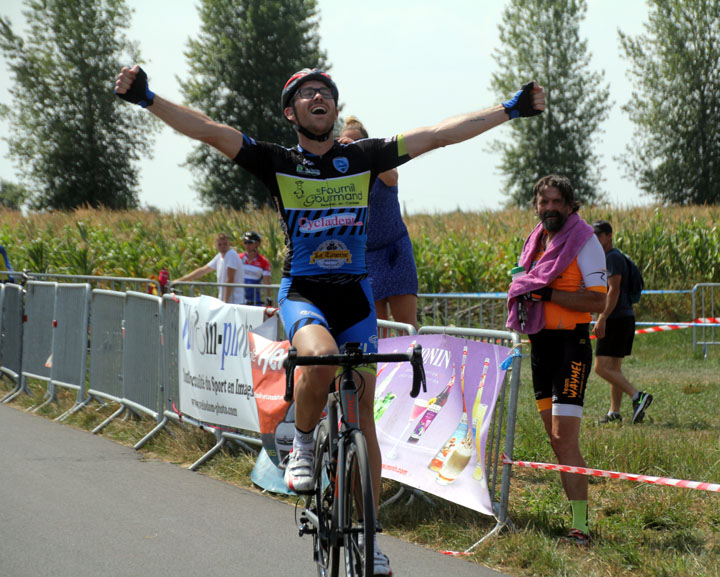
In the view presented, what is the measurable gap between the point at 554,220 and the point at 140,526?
333 centimetres

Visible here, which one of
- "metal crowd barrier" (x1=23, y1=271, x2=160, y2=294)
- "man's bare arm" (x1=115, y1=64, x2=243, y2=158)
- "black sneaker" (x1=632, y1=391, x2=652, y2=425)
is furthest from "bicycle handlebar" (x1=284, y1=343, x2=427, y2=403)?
"metal crowd barrier" (x1=23, y1=271, x2=160, y2=294)

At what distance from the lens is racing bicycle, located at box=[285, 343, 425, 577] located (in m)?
3.99

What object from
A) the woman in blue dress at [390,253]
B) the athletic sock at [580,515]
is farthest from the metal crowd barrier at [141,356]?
the athletic sock at [580,515]

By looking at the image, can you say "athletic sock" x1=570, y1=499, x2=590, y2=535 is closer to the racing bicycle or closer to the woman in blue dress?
the racing bicycle

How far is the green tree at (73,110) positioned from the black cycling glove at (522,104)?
60.4 meters

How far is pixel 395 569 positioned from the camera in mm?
5375

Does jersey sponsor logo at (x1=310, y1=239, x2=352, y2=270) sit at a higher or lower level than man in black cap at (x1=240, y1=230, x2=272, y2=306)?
lower

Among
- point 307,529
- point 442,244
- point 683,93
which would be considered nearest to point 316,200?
point 307,529

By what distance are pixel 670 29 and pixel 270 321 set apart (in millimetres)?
55331

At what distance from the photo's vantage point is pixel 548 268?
6020 mm

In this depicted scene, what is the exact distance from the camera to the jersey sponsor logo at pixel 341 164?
479 centimetres

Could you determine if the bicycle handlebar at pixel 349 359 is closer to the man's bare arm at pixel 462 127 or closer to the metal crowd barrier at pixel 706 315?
the man's bare arm at pixel 462 127

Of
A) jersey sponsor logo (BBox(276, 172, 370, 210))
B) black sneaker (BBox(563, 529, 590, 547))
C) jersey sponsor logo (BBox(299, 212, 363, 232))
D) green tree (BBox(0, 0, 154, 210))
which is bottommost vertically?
black sneaker (BBox(563, 529, 590, 547))

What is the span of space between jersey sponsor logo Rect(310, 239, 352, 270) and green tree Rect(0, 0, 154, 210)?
6039cm
